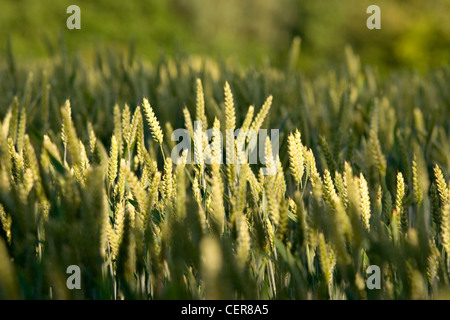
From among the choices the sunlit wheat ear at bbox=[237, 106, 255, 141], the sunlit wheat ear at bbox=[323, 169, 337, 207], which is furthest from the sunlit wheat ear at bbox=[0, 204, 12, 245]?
the sunlit wheat ear at bbox=[323, 169, 337, 207]

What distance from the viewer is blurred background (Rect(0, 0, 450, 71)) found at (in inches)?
539

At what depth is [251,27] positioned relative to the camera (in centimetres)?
1839

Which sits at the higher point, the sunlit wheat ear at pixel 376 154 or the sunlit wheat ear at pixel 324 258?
the sunlit wheat ear at pixel 376 154

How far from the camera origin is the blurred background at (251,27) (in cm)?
1368

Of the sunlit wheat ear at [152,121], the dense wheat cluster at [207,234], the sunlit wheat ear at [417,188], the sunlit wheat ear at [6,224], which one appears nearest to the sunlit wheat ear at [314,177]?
the dense wheat cluster at [207,234]

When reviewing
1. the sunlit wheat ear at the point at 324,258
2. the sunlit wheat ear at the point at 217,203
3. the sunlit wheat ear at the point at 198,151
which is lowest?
the sunlit wheat ear at the point at 324,258

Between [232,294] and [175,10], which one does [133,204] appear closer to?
[232,294]

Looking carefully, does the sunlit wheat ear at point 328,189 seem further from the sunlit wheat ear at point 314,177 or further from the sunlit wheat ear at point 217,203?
the sunlit wheat ear at point 217,203

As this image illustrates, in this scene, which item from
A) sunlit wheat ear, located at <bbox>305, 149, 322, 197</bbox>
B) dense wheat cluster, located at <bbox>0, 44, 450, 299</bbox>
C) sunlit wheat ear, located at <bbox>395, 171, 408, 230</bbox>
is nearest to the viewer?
dense wheat cluster, located at <bbox>0, 44, 450, 299</bbox>

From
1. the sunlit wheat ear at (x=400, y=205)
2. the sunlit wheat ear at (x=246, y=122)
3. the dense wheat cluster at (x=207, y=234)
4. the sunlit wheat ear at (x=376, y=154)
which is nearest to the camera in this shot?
the dense wheat cluster at (x=207, y=234)

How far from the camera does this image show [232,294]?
2.66ft

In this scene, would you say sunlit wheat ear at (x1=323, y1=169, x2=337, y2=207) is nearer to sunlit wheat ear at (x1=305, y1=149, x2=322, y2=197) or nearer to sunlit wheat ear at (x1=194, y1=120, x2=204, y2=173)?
sunlit wheat ear at (x1=305, y1=149, x2=322, y2=197)

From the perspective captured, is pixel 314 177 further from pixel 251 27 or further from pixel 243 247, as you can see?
pixel 251 27

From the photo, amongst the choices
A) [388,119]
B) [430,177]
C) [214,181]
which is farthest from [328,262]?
[388,119]
